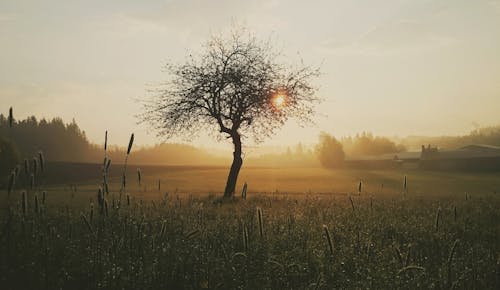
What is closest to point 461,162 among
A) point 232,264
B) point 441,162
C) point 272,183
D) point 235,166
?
point 441,162

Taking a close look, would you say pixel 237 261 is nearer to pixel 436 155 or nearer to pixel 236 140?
pixel 236 140

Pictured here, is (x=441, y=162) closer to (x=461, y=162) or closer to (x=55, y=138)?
(x=461, y=162)

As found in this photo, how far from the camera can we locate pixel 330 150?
11000 centimetres

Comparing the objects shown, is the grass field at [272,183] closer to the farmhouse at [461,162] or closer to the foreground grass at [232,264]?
the foreground grass at [232,264]

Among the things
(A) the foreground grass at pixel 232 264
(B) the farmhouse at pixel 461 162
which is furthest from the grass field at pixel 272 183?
(B) the farmhouse at pixel 461 162

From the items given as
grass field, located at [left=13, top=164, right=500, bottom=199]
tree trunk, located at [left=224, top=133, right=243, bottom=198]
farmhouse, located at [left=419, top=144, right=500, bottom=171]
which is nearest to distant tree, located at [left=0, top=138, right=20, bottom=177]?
grass field, located at [left=13, top=164, right=500, bottom=199]

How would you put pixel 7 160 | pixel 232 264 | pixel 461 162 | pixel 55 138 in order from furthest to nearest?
pixel 55 138 < pixel 461 162 < pixel 7 160 < pixel 232 264

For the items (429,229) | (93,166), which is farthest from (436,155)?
(429,229)

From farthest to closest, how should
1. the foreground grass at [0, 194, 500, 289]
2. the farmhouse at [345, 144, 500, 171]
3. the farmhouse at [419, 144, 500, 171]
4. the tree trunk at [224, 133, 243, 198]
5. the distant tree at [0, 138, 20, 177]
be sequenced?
the farmhouse at [345, 144, 500, 171] < the farmhouse at [419, 144, 500, 171] < the distant tree at [0, 138, 20, 177] < the tree trunk at [224, 133, 243, 198] < the foreground grass at [0, 194, 500, 289]

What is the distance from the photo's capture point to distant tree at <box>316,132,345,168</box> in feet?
359

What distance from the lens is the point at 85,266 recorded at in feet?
16.9

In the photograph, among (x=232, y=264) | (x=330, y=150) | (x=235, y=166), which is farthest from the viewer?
(x=330, y=150)

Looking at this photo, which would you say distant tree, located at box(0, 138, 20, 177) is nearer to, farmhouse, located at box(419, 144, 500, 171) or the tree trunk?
the tree trunk

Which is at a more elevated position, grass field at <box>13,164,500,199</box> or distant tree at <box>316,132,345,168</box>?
distant tree at <box>316,132,345,168</box>
